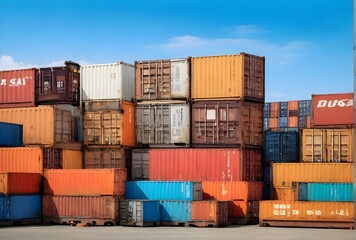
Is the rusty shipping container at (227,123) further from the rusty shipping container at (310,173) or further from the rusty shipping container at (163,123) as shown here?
the rusty shipping container at (310,173)

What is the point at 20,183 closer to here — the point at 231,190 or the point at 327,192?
the point at 231,190

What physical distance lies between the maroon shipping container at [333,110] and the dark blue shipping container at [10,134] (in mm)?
20607

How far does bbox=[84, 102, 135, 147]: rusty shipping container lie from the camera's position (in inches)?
1714

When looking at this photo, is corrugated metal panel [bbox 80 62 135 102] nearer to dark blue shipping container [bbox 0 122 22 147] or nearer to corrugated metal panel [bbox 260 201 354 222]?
dark blue shipping container [bbox 0 122 22 147]

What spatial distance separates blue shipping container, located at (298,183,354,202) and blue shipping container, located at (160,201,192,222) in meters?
7.08

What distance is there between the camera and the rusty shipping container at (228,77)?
134ft

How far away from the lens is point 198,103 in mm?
42250

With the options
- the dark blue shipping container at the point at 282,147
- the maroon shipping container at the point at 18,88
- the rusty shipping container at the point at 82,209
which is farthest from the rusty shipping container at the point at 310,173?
the maroon shipping container at the point at 18,88

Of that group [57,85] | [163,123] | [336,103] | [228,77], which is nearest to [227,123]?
[228,77]

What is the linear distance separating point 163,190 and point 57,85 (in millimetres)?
12120

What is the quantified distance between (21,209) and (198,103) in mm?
13455

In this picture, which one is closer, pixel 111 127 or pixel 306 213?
pixel 306 213

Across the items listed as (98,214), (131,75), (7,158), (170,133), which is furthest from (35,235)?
(131,75)

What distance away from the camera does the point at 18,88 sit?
1813 inches
